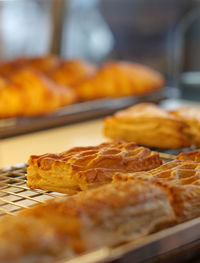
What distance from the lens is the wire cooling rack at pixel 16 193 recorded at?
40.1 inches

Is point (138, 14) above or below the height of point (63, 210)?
above

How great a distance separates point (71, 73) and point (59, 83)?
0.42ft

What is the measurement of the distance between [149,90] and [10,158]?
1.33 meters

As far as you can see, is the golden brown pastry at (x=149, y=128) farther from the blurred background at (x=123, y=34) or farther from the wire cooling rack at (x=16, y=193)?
the blurred background at (x=123, y=34)

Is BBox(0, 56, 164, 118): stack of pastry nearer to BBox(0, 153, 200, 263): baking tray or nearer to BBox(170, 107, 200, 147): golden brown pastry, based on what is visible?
BBox(170, 107, 200, 147): golden brown pastry

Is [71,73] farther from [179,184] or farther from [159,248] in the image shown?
[159,248]

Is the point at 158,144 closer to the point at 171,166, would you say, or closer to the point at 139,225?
the point at 171,166

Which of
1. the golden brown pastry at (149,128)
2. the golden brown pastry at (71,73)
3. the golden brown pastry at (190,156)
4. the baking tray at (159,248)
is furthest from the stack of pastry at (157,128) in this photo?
the golden brown pastry at (71,73)

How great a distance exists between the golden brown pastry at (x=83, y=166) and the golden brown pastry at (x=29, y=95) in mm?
1011

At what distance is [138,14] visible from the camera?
3.23 metres

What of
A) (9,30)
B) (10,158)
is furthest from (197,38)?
(10,158)

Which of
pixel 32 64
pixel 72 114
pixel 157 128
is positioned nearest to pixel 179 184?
pixel 157 128

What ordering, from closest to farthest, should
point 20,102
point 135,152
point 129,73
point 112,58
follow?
point 135,152, point 20,102, point 129,73, point 112,58

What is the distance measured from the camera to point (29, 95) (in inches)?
89.4
